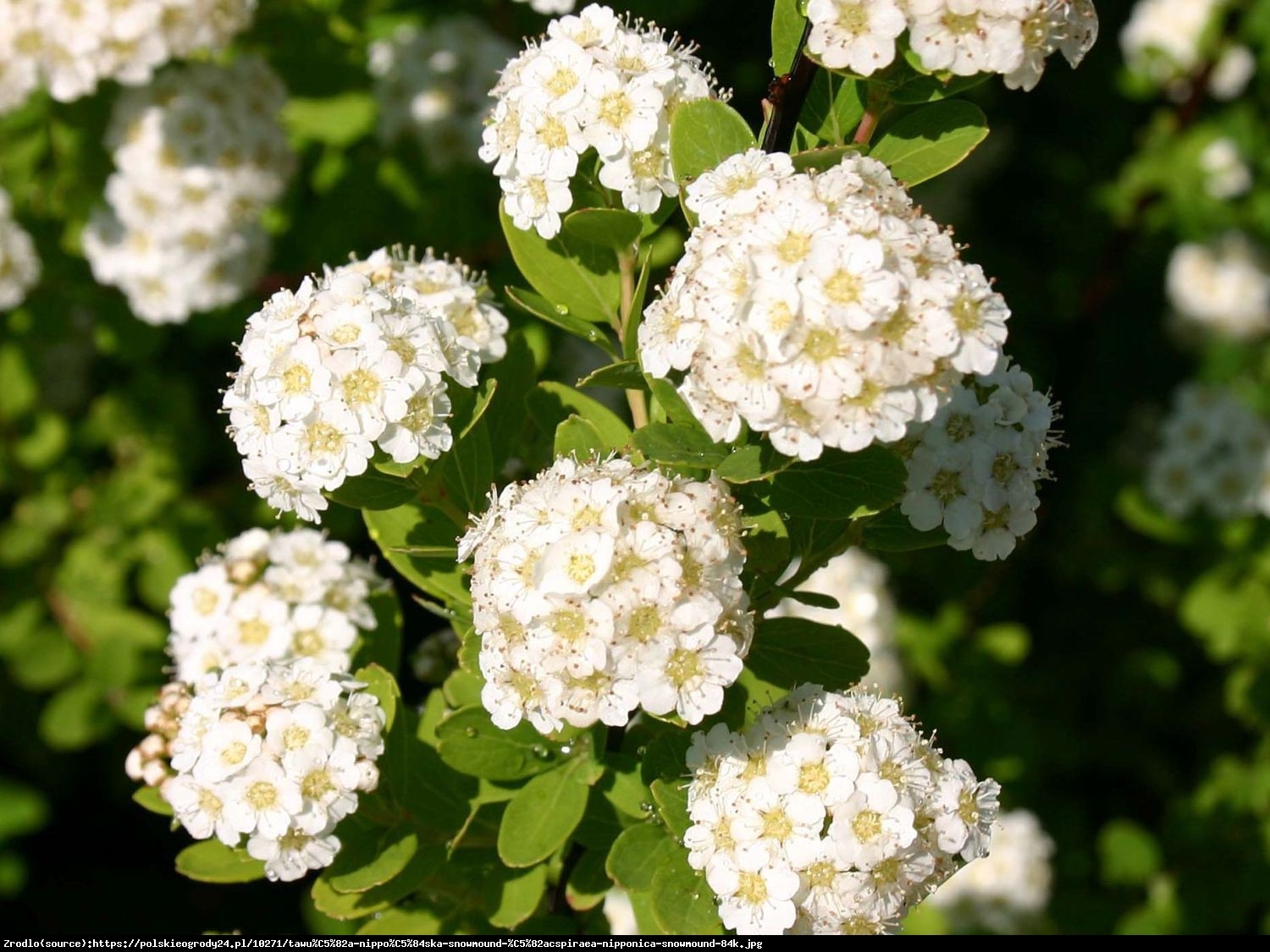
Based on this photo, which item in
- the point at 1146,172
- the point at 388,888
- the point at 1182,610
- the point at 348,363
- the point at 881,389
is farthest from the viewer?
the point at 1146,172

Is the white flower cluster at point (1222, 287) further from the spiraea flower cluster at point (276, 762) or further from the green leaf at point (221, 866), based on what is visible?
the green leaf at point (221, 866)

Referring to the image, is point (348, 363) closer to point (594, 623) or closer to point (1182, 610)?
point (594, 623)

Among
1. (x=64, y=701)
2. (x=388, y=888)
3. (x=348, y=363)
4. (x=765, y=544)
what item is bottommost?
(x=64, y=701)

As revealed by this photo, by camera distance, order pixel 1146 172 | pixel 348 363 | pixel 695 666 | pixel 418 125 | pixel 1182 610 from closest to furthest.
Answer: pixel 695 666
pixel 348 363
pixel 418 125
pixel 1182 610
pixel 1146 172

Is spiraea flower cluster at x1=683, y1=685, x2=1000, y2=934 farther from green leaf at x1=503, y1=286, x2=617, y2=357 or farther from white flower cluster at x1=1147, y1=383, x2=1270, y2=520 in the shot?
white flower cluster at x1=1147, y1=383, x2=1270, y2=520

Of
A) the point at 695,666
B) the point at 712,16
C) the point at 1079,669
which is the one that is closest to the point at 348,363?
the point at 695,666

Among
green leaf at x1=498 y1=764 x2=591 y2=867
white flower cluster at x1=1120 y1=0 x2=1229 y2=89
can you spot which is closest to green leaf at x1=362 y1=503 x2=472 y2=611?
green leaf at x1=498 y1=764 x2=591 y2=867

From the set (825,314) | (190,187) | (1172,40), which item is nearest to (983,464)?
(825,314)
